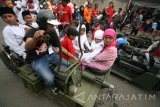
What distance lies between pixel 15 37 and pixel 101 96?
2550 millimetres

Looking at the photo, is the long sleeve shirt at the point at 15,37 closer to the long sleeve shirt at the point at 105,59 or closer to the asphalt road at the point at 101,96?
the asphalt road at the point at 101,96

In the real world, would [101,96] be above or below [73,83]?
below

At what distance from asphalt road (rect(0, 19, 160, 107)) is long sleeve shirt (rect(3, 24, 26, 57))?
3.41 ft

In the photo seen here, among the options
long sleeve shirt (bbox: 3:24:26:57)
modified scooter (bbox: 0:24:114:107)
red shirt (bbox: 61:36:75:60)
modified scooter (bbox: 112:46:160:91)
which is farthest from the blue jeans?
modified scooter (bbox: 112:46:160:91)

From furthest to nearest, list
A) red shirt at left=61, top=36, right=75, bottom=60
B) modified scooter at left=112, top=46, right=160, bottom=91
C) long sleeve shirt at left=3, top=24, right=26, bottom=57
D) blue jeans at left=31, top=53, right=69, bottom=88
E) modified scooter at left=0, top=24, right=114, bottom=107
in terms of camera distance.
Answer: modified scooter at left=112, top=46, right=160, bottom=91
red shirt at left=61, top=36, right=75, bottom=60
long sleeve shirt at left=3, top=24, right=26, bottom=57
blue jeans at left=31, top=53, right=69, bottom=88
modified scooter at left=0, top=24, right=114, bottom=107

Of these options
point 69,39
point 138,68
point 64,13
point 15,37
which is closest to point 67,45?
point 69,39

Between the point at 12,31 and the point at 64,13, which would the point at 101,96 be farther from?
the point at 64,13

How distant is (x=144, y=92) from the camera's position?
350cm

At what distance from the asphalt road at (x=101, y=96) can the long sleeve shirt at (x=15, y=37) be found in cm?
104

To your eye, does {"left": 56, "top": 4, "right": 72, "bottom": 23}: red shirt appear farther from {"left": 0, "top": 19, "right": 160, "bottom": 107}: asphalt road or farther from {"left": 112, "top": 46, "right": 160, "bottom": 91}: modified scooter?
{"left": 0, "top": 19, "right": 160, "bottom": 107}: asphalt road

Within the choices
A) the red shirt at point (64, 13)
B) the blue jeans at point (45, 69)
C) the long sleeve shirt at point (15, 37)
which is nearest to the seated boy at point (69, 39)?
the blue jeans at point (45, 69)

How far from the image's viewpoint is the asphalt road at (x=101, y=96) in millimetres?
2930

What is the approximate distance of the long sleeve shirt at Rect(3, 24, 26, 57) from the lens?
2.67m

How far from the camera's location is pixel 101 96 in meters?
3.24
